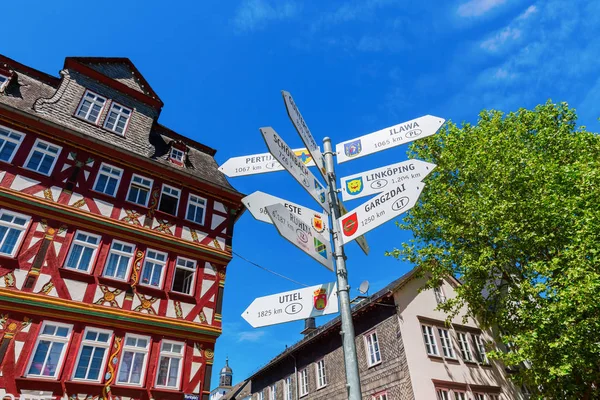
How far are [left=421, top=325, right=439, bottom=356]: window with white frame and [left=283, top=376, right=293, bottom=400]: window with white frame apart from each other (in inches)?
431

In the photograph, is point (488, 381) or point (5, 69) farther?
Answer: point (488, 381)

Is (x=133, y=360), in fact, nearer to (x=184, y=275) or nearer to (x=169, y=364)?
(x=169, y=364)

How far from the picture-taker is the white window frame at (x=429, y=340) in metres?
18.7

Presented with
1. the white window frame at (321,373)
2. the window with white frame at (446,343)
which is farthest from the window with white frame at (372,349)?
the white window frame at (321,373)

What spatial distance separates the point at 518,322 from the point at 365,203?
14093 mm

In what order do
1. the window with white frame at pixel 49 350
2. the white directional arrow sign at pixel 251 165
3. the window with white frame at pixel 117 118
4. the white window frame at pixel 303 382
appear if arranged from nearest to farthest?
the white directional arrow sign at pixel 251 165
the window with white frame at pixel 49 350
the window with white frame at pixel 117 118
the white window frame at pixel 303 382

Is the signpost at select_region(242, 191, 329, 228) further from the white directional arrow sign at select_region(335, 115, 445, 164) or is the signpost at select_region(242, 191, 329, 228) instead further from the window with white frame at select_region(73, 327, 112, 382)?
the window with white frame at select_region(73, 327, 112, 382)

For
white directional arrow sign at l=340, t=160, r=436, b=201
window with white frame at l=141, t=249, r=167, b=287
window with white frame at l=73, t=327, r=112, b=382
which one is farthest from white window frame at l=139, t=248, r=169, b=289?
white directional arrow sign at l=340, t=160, r=436, b=201

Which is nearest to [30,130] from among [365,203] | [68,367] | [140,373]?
[68,367]

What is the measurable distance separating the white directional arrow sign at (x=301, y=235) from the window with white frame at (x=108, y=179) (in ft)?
36.9

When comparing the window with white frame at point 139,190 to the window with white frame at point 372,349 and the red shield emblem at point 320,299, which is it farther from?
the window with white frame at point 372,349

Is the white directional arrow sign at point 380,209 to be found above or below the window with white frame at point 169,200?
below

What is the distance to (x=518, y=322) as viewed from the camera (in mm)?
14570

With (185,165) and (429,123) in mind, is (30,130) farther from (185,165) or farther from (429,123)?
(429,123)
